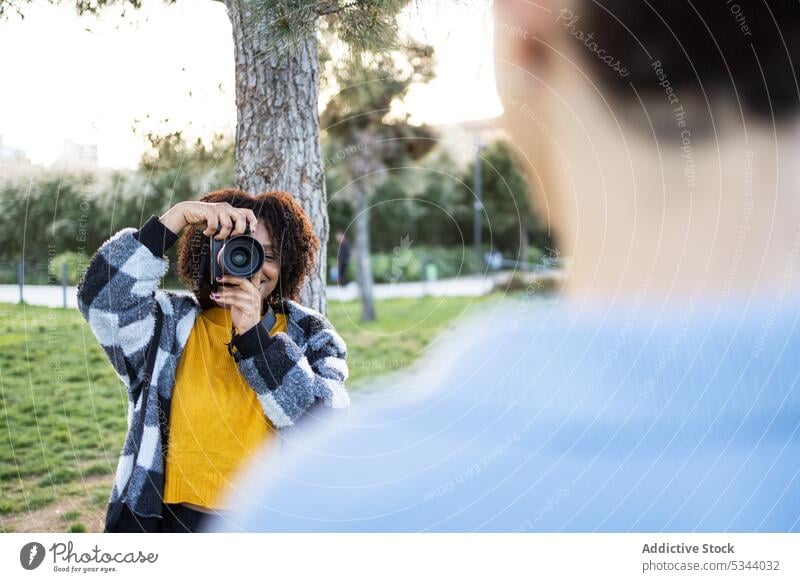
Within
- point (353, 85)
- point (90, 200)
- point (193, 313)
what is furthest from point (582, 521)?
point (90, 200)

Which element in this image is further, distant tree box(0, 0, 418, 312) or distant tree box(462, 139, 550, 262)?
distant tree box(462, 139, 550, 262)

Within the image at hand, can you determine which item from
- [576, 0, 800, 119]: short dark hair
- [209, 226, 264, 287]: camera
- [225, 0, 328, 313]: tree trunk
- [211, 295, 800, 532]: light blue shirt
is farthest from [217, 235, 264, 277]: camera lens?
[576, 0, 800, 119]: short dark hair

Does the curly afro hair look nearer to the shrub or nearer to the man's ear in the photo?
the shrub

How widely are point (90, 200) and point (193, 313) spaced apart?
56cm

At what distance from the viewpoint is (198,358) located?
1267 mm

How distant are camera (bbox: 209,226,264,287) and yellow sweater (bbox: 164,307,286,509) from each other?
0.09 metres

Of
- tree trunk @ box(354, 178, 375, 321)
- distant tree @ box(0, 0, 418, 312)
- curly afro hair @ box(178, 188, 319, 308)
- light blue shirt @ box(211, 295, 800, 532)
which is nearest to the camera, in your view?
curly afro hair @ box(178, 188, 319, 308)

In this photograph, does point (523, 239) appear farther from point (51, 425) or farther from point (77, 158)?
point (51, 425)

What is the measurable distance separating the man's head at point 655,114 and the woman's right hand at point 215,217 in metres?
0.64

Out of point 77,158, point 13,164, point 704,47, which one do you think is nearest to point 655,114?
point 704,47

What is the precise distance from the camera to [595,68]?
1.71 metres

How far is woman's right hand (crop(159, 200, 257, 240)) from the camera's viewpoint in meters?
1.25

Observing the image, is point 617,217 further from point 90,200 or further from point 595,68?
point 90,200

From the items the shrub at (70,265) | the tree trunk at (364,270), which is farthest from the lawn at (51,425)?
A: the tree trunk at (364,270)
